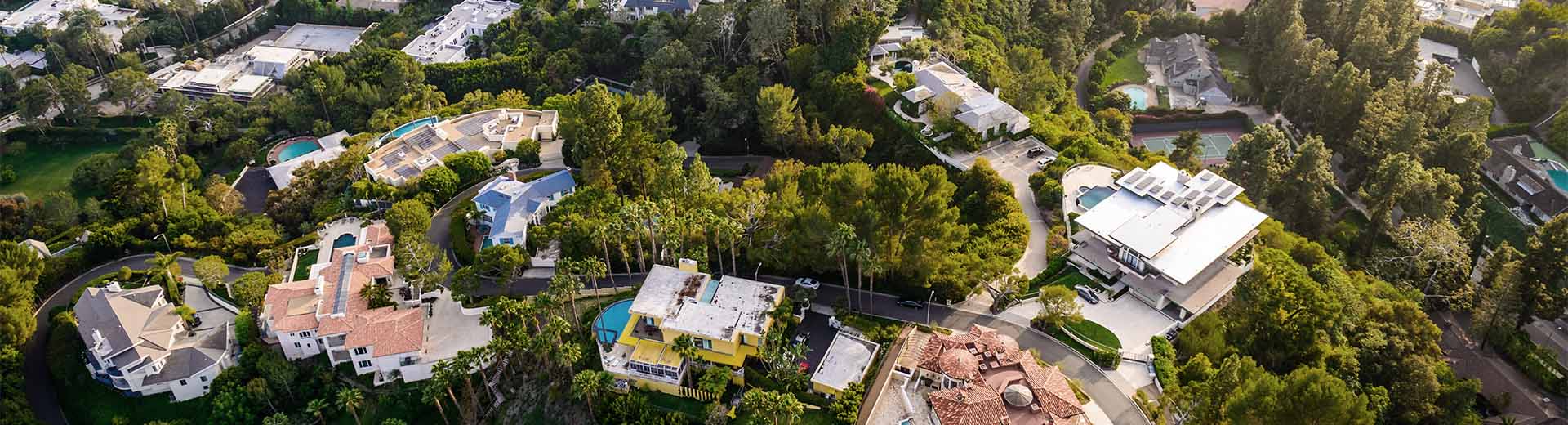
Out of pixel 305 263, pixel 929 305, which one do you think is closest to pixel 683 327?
pixel 929 305

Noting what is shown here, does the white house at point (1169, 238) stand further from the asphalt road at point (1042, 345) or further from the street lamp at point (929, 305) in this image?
the street lamp at point (929, 305)

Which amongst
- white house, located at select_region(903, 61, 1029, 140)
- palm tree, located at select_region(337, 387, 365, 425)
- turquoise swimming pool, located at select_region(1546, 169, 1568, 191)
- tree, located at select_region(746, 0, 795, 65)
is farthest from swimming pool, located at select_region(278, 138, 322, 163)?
turquoise swimming pool, located at select_region(1546, 169, 1568, 191)

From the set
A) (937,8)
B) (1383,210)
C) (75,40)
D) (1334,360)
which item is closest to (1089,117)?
(937,8)

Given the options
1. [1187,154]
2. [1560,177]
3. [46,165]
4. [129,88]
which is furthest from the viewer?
[129,88]

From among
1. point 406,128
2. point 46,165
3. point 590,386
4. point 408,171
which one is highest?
point 590,386

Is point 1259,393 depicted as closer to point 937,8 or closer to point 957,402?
point 957,402

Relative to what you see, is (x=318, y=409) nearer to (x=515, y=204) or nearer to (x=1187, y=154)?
(x=515, y=204)
